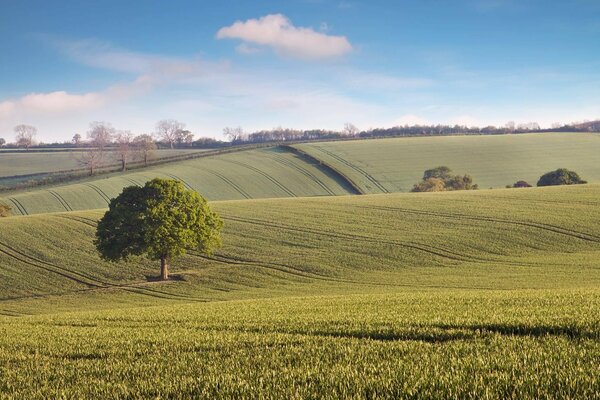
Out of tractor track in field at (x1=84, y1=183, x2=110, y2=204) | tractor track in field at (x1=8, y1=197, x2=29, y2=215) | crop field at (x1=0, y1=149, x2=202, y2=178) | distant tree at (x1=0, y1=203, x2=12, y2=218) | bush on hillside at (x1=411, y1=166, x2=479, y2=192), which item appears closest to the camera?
distant tree at (x1=0, y1=203, x2=12, y2=218)

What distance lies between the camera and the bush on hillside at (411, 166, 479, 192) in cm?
10812

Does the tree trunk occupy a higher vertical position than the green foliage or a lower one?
lower

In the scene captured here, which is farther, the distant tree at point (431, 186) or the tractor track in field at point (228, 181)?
the tractor track in field at point (228, 181)

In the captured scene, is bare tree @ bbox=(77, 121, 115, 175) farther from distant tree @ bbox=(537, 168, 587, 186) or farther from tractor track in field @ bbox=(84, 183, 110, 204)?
distant tree @ bbox=(537, 168, 587, 186)

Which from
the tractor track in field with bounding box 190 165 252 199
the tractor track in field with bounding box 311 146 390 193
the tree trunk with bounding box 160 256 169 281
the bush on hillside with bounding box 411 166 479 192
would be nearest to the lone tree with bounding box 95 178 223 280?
the tree trunk with bounding box 160 256 169 281

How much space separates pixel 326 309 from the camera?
22109 mm

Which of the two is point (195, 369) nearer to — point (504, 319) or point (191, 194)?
point (504, 319)

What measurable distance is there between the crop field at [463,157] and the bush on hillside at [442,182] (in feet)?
10.4

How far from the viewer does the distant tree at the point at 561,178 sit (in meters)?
109

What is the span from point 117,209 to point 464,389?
50.7m

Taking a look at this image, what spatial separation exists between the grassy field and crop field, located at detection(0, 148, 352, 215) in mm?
28898

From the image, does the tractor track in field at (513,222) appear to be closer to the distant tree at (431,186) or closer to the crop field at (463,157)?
the distant tree at (431,186)

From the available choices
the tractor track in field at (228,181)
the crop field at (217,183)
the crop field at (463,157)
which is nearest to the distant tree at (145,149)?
the crop field at (217,183)

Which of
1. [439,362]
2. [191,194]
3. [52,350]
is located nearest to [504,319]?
[439,362]
